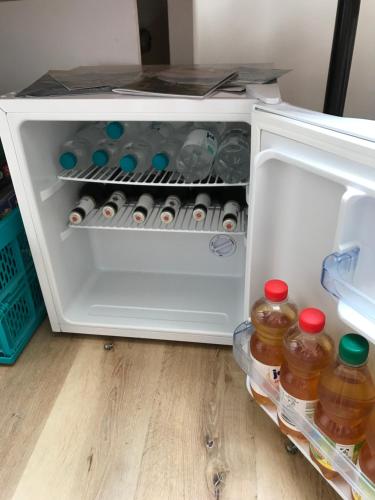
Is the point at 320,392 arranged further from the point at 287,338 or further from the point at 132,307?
the point at 132,307

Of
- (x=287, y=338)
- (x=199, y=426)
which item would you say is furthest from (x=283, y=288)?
(x=199, y=426)

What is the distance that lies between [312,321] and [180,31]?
42.9 inches

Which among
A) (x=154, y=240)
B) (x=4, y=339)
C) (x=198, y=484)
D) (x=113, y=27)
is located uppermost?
(x=113, y=27)

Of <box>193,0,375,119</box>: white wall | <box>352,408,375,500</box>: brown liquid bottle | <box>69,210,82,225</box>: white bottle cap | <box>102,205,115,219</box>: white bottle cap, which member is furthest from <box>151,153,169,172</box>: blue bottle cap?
<box>352,408,375,500</box>: brown liquid bottle

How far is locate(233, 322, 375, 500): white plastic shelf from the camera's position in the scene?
754 mm

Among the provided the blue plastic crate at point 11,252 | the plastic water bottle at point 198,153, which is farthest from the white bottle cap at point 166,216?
the blue plastic crate at point 11,252

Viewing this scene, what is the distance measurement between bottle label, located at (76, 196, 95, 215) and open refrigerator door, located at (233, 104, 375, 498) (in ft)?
1.96

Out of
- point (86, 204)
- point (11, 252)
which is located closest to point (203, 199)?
point (86, 204)

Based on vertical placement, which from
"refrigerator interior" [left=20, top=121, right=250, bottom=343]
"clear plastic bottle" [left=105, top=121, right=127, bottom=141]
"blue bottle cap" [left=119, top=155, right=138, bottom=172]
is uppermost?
"clear plastic bottle" [left=105, top=121, right=127, bottom=141]

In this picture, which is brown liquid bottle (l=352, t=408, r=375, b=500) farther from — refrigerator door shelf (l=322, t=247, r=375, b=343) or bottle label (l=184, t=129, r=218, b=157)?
bottle label (l=184, t=129, r=218, b=157)

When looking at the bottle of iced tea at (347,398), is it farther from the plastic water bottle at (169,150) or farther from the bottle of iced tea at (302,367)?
the plastic water bottle at (169,150)

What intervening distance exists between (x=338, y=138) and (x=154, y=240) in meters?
1.00

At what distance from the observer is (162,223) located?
4.37 ft

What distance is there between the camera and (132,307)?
1481mm
